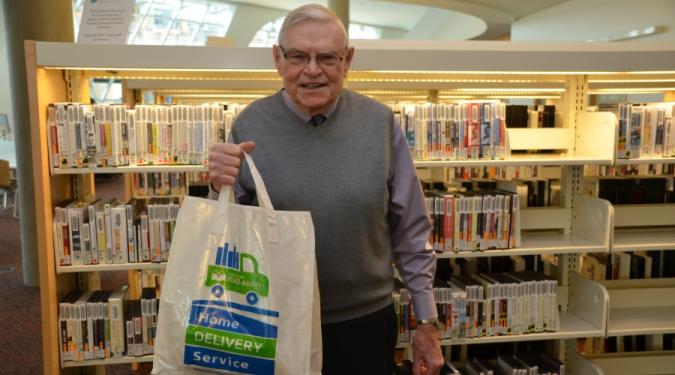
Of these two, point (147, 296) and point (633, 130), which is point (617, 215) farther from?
point (147, 296)

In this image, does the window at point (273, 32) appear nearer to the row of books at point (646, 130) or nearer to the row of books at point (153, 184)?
the row of books at point (153, 184)

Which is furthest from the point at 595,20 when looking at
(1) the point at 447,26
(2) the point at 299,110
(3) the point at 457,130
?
(2) the point at 299,110

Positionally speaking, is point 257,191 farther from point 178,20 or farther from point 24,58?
point 178,20

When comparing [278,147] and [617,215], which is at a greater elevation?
[278,147]

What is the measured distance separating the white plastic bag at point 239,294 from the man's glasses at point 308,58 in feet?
1.07

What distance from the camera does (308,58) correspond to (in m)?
1.39

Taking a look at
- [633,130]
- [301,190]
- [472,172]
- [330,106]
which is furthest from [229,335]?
[472,172]

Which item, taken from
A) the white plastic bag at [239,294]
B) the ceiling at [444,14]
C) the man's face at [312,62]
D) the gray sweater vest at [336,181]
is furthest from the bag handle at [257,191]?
the ceiling at [444,14]

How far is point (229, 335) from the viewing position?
4.05 ft

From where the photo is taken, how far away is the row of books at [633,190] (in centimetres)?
288

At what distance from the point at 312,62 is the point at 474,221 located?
149cm

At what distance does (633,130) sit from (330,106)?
75.5 inches

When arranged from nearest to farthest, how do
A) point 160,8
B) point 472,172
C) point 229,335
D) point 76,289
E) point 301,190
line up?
point 229,335 < point 301,190 < point 76,289 < point 472,172 < point 160,8

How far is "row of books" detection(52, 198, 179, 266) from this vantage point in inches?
94.0
